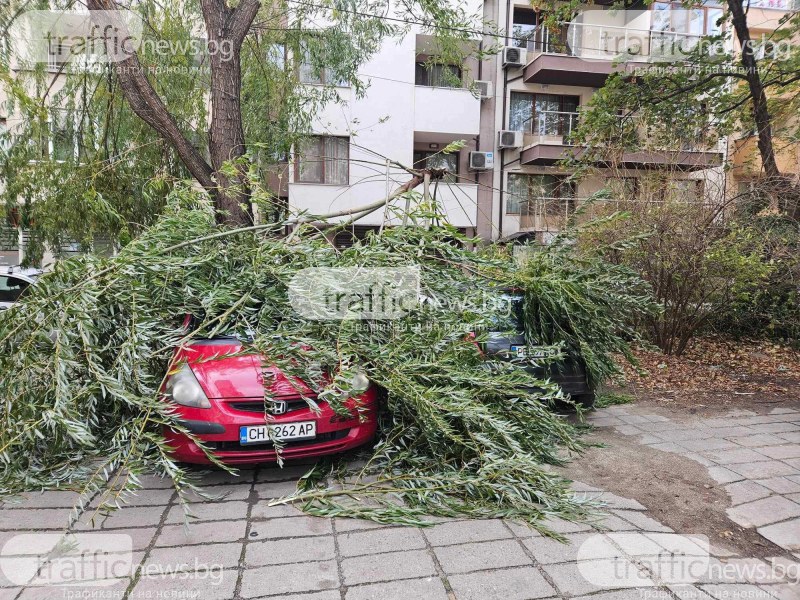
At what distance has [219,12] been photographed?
6.85 meters

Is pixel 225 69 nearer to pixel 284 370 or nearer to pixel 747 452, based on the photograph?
pixel 284 370

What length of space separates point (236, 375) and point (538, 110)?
17509 millimetres

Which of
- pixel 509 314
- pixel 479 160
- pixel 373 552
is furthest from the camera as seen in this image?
pixel 479 160

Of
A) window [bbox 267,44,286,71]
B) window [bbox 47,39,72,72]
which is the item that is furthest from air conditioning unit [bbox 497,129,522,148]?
window [bbox 47,39,72,72]

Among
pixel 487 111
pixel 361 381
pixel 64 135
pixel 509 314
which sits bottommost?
pixel 361 381

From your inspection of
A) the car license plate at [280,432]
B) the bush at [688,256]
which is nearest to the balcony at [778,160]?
the bush at [688,256]

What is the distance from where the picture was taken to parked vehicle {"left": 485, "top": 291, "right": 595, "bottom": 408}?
15.7 ft

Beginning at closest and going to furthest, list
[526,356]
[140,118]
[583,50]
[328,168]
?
[526,356]
[140,118]
[328,168]
[583,50]

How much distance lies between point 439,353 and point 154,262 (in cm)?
229

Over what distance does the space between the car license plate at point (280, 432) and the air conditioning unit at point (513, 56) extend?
16.8 meters

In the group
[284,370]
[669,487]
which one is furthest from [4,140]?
[669,487]

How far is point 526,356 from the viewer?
4.80 metres

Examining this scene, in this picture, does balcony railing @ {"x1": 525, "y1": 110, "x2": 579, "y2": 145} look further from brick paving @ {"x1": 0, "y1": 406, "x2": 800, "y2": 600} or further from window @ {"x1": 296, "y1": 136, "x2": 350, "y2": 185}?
brick paving @ {"x1": 0, "y1": 406, "x2": 800, "y2": 600}

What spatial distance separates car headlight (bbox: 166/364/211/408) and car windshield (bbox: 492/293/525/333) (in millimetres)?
2313
